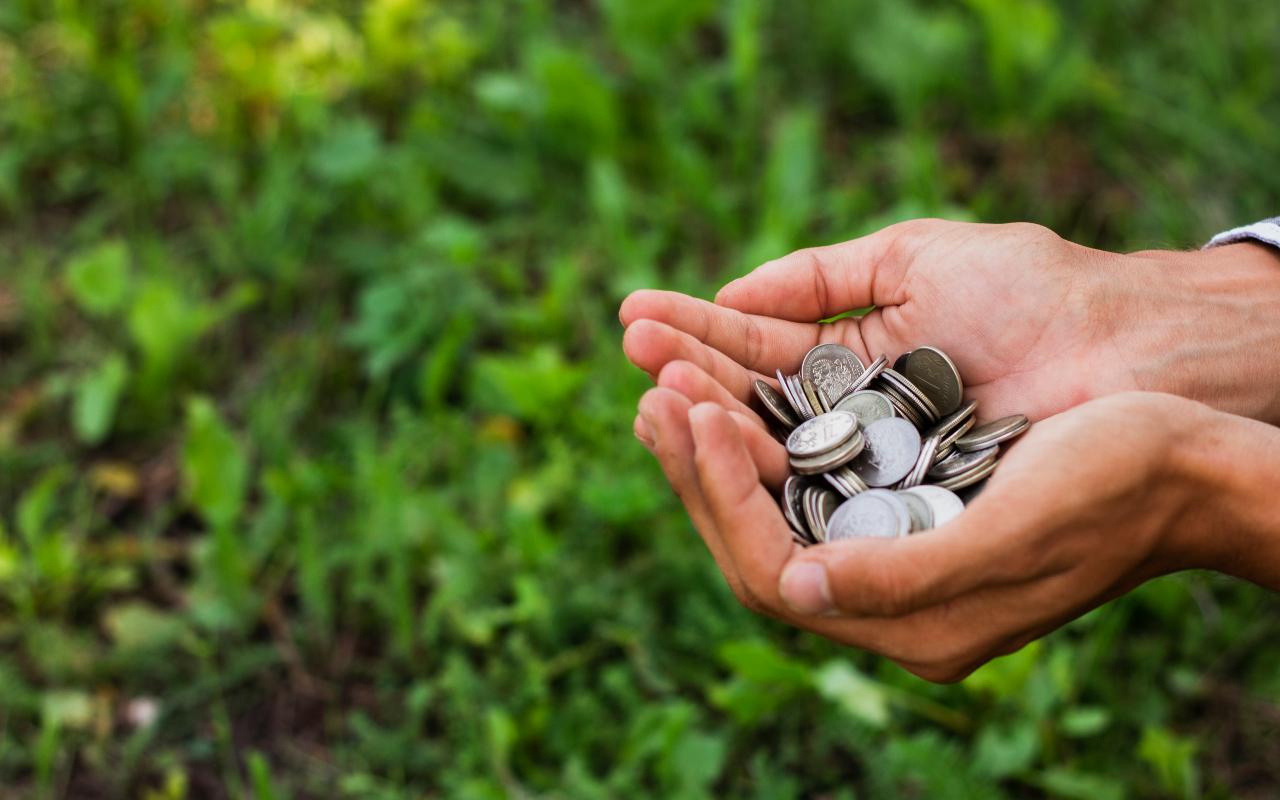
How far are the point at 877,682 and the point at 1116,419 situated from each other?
1188 millimetres

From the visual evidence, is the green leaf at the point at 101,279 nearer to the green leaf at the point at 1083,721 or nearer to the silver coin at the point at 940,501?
the silver coin at the point at 940,501

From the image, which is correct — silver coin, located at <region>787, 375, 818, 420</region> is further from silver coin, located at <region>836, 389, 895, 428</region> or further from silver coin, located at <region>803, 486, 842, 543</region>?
silver coin, located at <region>803, 486, 842, 543</region>

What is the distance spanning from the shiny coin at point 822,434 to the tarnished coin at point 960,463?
19cm

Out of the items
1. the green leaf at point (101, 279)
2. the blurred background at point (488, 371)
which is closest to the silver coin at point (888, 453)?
the blurred background at point (488, 371)

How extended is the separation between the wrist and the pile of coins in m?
0.32

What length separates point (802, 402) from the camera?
2.27 m

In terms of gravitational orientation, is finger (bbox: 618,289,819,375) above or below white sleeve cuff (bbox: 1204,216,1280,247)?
below

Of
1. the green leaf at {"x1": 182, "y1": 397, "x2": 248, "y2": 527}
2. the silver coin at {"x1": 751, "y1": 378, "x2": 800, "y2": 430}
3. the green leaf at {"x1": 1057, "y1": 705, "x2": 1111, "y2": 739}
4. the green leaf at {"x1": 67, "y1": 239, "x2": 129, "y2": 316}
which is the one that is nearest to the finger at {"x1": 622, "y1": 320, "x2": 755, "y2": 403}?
the silver coin at {"x1": 751, "y1": 378, "x2": 800, "y2": 430}

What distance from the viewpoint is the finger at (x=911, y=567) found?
1.63 m

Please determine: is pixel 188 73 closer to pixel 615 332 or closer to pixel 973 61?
pixel 615 332

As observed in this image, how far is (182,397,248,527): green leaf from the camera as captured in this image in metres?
3.02

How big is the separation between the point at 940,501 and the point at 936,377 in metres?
0.36

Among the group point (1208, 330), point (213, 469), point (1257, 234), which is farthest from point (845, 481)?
point (213, 469)

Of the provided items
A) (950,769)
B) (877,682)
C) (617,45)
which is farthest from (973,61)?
(950,769)
